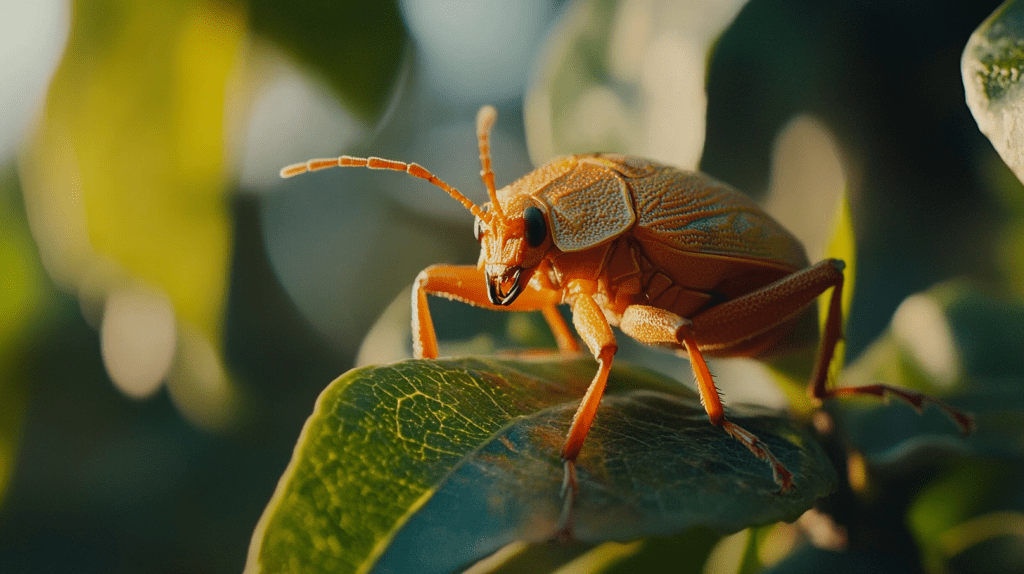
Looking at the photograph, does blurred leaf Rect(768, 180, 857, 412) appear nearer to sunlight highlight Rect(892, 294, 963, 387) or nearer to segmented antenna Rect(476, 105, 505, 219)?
sunlight highlight Rect(892, 294, 963, 387)

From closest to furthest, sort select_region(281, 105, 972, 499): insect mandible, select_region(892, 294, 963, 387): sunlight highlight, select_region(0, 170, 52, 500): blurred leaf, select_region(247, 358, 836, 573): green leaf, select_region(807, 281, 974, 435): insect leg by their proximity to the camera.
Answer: select_region(247, 358, 836, 573): green leaf → select_region(807, 281, 974, 435): insect leg → select_region(281, 105, 972, 499): insect mandible → select_region(892, 294, 963, 387): sunlight highlight → select_region(0, 170, 52, 500): blurred leaf

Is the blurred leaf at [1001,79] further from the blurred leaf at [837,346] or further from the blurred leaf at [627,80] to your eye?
the blurred leaf at [627,80]

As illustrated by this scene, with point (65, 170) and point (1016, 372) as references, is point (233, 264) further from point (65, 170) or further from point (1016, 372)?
point (1016, 372)

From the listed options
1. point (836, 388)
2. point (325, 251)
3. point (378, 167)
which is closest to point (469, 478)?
point (378, 167)

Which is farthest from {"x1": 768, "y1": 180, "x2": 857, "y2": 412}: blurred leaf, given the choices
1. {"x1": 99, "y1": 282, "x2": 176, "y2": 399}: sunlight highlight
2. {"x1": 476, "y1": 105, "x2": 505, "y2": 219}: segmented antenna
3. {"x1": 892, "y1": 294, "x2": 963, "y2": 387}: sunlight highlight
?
{"x1": 99, "y1": 282, "x2": 176, "y2": 399}: sunlight highlight

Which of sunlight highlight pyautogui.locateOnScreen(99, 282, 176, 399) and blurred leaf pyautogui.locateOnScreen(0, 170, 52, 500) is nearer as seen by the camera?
sunlight highlight pyautogui.locateOnScreen(99, 282, 176, 399)

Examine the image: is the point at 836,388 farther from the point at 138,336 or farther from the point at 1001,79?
the point at 138,336

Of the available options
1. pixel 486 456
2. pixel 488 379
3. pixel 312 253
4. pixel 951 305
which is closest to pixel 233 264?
pixel 312 253
